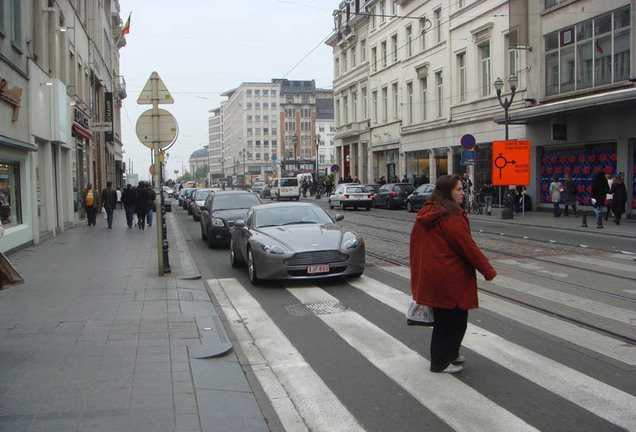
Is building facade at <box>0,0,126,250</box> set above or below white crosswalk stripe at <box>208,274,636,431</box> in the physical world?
above

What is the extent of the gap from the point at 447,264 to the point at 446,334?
2.05 feet

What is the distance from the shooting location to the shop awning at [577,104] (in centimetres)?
1927

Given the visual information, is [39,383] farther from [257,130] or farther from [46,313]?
[257,130]

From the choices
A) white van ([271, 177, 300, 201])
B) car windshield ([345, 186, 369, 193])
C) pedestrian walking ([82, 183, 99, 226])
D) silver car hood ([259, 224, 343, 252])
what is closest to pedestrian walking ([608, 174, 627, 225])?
silver car hood ([259, 224, 343, 252])

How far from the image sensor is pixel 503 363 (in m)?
5.43

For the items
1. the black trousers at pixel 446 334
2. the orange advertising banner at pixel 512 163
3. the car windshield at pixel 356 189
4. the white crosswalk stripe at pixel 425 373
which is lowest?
the white crosswalk stripe at pixel 425 373

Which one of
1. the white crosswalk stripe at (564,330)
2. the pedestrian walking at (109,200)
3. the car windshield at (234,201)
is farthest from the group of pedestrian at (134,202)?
the white crosswalk stripe at (564,330)

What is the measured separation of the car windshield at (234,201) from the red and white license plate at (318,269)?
7574mm

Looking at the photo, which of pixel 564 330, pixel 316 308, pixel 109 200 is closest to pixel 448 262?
pixel 564 330

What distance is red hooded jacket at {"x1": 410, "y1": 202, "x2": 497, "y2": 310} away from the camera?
485cm

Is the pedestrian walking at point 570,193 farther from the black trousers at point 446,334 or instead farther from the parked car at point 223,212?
the black trousers at point 446,334

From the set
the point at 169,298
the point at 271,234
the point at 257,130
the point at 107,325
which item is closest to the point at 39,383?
the point at 107,325

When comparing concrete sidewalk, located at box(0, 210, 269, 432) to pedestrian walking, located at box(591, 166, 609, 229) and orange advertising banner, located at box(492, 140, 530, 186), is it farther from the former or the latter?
orange advertising banner, located at box(492, 140, 530, 186)

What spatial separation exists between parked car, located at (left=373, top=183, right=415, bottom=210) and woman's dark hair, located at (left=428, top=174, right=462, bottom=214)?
27997 mm
